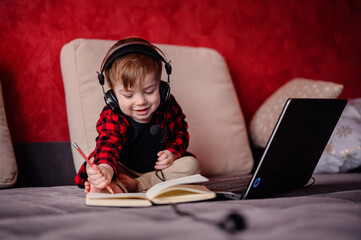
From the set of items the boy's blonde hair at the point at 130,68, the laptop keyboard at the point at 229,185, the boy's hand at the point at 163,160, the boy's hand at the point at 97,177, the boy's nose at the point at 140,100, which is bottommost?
the laptop keyboard at the point at 229,185

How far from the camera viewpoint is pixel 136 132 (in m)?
1.19

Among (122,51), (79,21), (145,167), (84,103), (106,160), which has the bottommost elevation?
(145,167)

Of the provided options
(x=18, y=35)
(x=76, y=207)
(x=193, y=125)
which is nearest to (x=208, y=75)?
(x=193, y=125)

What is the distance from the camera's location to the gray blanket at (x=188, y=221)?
1.76 feet

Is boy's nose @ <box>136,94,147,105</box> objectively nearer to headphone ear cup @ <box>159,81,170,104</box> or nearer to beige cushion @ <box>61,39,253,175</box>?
headphone ear cup @ <box>159,81,170,104</box>

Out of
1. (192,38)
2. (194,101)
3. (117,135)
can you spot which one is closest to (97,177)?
(117,135)

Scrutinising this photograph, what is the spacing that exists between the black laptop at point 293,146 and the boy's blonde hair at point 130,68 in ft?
1.43

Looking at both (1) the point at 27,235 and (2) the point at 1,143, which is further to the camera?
(2) the point at 1,143

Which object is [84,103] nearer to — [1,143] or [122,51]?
[1,143]

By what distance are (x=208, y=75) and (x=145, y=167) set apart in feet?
1.99

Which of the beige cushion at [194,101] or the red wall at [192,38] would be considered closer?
the beige cushion at [194,101]

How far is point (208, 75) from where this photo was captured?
1618mm

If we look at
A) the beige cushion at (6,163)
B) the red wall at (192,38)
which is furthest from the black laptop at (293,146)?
the red wall at (192,38)

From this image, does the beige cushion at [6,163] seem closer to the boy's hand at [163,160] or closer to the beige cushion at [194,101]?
the beige cushion at [194,101]
